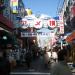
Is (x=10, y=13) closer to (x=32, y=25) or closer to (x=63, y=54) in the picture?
(x=32, y=25)

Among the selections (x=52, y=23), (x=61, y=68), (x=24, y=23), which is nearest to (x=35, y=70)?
(x=24, y=23)

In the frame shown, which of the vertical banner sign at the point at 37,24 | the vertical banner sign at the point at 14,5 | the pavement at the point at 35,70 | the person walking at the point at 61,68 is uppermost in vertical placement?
the vertical banner sign at the point at 14,5

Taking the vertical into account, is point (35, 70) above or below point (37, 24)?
below

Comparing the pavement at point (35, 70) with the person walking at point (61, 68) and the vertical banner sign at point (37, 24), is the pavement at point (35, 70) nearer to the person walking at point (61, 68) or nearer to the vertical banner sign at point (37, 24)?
the vertical banner sign at point (37, 24)

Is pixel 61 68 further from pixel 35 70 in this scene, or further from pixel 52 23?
pixel 52 23

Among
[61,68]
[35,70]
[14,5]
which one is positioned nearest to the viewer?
[61,68]

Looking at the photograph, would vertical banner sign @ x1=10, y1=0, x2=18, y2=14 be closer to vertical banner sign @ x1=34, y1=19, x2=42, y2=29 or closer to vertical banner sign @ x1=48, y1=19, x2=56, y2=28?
vertical banner sign @ x1=34, y1=19, x2=42, y2=29

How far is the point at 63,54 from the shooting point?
8906 mm

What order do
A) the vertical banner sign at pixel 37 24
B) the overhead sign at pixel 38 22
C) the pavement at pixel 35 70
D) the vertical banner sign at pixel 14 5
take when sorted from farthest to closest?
the vertical banner sign at pixel 14 5, the vertical banner sign at pixel 37 24, the overhead sign at pixel 38 22, the pavement at pixel 35 70

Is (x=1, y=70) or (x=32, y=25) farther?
(x=32, y=25)

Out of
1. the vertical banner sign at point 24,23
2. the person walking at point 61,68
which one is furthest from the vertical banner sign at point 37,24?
the person walking at point 61,68

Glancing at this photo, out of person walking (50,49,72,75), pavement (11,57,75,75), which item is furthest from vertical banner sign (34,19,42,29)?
person walking (50,49,72,75)

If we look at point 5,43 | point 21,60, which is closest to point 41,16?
point 21,60

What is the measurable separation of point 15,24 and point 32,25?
2.11 metres
